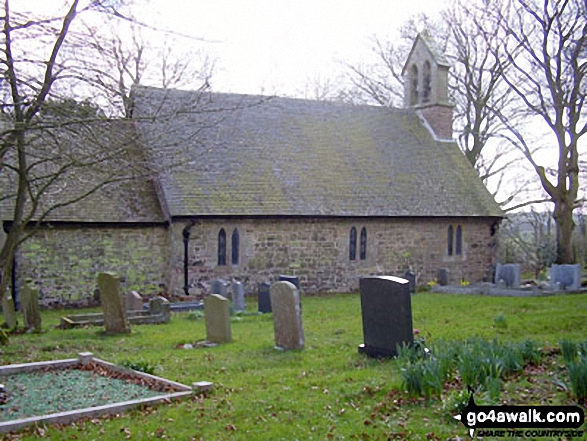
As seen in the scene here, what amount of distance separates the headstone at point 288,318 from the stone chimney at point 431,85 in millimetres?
18180

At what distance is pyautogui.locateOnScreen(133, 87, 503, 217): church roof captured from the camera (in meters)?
21.3

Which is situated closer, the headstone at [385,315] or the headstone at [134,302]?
the headstone at [385,315]

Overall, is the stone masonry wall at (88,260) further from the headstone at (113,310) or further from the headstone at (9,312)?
the headstone at (113,310)

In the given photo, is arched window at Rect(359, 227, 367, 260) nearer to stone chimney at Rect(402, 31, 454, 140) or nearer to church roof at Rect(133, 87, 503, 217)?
church roof at Rect(133, 87, 503, 217)

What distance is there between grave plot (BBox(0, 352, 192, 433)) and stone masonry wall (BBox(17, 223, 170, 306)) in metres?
9.21

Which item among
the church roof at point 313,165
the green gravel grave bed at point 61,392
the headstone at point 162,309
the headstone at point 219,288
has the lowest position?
the green gravel grave bed at point 61,392

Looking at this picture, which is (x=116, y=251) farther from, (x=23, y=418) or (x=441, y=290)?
(x=23, y=418)

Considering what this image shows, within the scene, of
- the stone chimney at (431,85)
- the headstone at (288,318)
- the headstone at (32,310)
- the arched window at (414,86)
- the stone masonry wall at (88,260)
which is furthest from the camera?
the arched window at (414,86)

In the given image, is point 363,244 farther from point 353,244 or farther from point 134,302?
point 134,302

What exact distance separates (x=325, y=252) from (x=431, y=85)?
9802mm

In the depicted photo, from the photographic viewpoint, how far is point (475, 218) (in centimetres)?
2572

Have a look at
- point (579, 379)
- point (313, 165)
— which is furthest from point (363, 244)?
point (579, 379)

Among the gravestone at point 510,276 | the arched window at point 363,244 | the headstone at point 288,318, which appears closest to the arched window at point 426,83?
the arched window at point 363,244

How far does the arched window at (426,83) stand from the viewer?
28.3 meters
